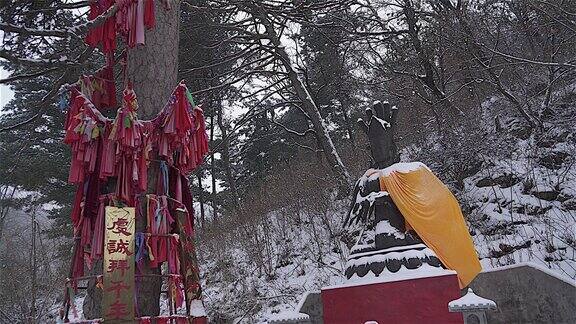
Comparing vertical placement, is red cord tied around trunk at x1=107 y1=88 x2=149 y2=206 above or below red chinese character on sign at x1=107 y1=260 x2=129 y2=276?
above

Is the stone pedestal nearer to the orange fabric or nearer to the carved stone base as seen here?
the carved stone base

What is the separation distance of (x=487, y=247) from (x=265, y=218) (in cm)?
599

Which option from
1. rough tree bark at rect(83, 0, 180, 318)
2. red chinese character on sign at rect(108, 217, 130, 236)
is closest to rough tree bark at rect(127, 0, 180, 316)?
rough tree bark at rect(83, 0, 180, 318)

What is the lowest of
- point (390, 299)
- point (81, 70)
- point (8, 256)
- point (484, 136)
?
point (390, 299)

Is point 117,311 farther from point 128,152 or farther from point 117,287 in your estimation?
point 128,152

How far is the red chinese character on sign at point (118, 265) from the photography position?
10.6ft

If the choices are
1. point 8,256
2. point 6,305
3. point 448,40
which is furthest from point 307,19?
point 8,256

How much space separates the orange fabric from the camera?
605cm

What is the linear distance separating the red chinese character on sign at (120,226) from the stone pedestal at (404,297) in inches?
133

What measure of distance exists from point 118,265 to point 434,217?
4.19 meters

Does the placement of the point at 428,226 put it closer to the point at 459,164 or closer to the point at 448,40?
the point at 459,164

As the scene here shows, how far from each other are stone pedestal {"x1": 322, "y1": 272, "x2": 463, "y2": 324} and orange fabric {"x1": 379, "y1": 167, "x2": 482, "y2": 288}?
485 millimetres

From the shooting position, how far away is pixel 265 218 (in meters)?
13.4

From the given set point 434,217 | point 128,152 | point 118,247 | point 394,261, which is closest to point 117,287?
point 118,247
